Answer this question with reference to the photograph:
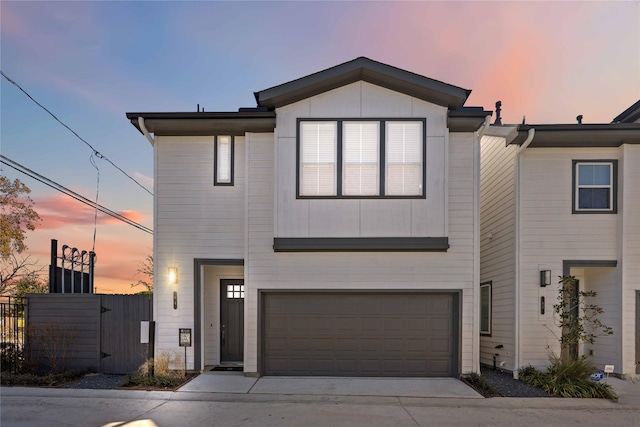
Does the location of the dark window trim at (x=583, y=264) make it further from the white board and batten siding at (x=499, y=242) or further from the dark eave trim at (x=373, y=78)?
the dark eave trim at (x=373, y=78)

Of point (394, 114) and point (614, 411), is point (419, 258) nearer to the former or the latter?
point (394, 114)

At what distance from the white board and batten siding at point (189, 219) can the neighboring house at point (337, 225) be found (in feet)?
0.08

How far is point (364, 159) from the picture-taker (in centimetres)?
882

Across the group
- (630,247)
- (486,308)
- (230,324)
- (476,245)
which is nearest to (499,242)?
(476,245)

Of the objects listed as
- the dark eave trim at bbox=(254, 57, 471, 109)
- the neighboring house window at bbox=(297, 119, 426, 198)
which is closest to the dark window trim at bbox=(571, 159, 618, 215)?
the dark eave trim at bbox=(254, 57, 471, 109)

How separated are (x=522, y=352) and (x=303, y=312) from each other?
504 centimetres

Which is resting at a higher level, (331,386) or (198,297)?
(198,297)

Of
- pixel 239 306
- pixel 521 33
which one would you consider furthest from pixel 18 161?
pixel 521 33

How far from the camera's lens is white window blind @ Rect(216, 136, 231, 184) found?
9.35m

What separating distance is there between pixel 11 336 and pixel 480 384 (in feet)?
33.1

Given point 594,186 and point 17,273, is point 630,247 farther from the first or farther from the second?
point 17,273

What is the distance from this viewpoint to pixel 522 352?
30.1 ft

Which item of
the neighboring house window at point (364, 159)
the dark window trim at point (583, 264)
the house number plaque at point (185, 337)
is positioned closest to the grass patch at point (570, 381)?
the dark window trim at point (583, 264)

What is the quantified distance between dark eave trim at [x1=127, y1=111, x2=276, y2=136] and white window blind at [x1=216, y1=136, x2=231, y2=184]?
0.21 meters
